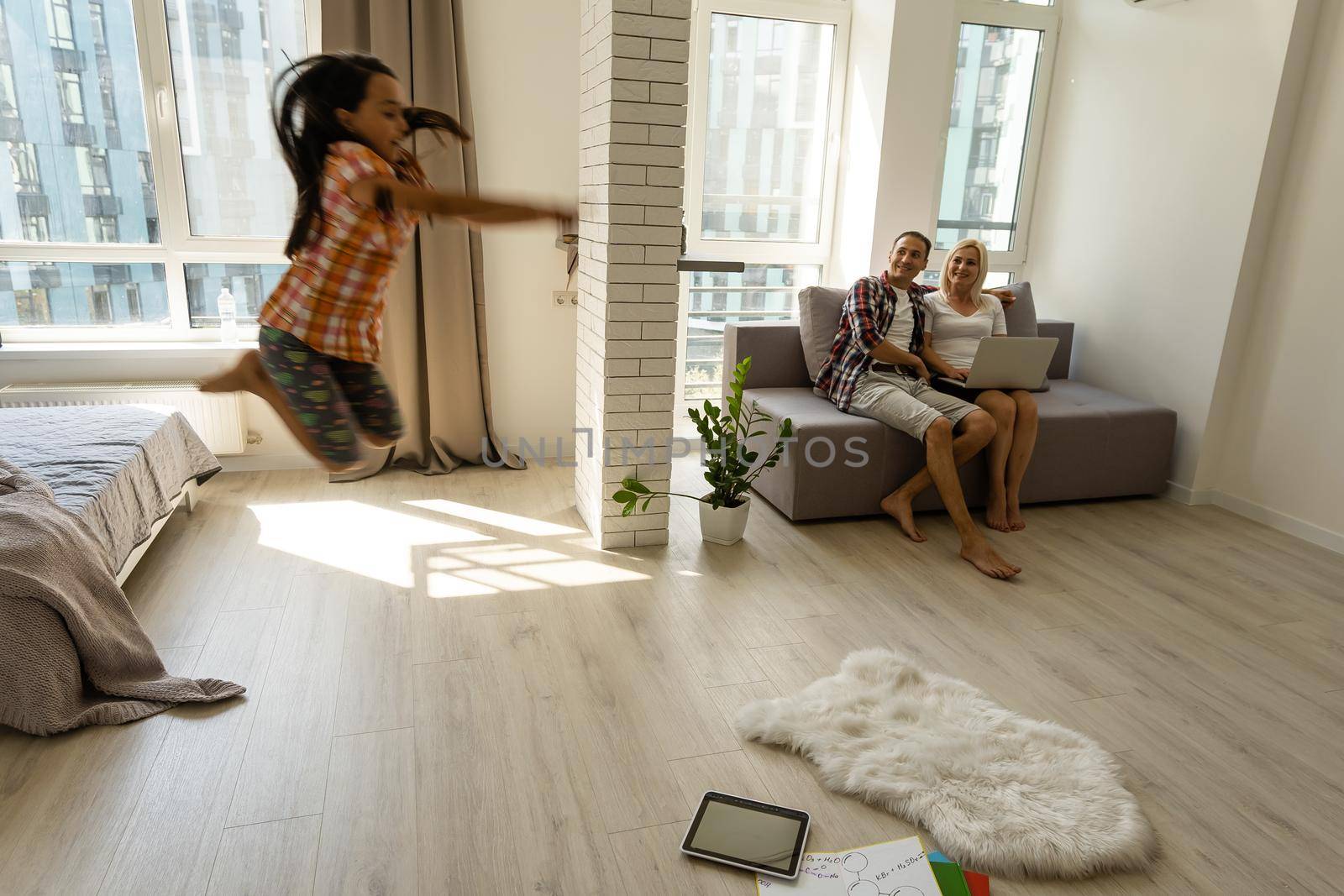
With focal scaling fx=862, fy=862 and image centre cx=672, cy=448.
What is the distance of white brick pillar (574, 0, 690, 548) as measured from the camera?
2.65 metres

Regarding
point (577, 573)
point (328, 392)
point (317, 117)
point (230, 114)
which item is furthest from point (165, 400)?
point (317, 117)

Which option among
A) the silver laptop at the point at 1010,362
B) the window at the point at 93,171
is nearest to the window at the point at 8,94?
the window at the point at 93,171

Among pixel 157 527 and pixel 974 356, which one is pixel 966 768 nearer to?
pixel 974 356

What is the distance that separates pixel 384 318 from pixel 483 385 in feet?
1.69

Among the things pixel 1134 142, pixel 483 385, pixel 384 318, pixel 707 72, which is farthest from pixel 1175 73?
pixel 384 318

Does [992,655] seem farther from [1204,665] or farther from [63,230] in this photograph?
[63,230]

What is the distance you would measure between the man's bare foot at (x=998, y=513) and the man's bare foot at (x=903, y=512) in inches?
11.9

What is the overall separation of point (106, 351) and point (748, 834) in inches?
128

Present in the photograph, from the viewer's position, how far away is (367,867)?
1.59 m

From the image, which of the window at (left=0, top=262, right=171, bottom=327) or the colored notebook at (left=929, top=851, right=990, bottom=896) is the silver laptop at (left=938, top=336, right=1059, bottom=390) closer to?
the colored notebook at (left=929, top=851, right=990, bottom=896)

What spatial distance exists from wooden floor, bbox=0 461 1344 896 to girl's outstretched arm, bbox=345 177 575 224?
1173mm

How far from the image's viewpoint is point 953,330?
3602 mm

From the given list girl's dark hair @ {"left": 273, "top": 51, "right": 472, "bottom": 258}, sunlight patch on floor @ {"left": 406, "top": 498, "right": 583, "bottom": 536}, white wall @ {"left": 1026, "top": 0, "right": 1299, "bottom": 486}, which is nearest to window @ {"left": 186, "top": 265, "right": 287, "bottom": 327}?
sunlight patch on floor @ {"left": 406, "top": 498, "right": 583, "bottom": 536}

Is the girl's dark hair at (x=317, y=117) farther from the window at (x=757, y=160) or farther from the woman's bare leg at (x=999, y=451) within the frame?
the window at (x=757, y=160)
